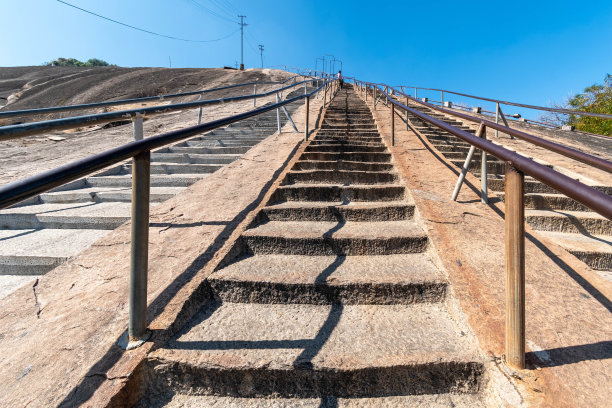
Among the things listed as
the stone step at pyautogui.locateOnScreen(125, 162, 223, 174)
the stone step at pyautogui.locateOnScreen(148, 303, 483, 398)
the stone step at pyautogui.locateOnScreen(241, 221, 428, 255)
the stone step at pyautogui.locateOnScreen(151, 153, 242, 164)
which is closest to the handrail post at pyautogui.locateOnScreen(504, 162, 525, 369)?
the stone step at pyautogui.locateOnScreen(148, 303, 483, 398)

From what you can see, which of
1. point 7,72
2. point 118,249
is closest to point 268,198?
point 118,249

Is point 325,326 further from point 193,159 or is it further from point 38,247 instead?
point 193,159

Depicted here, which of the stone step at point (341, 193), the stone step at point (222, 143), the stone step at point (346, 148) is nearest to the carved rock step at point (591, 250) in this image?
the stone step at point (341, 193)

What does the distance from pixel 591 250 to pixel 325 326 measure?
2.16 meters

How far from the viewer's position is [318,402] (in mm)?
1340

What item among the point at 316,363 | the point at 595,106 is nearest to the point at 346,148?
the point at 316,363

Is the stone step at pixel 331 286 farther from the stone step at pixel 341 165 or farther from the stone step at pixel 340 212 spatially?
the stone step at pixel 341 165

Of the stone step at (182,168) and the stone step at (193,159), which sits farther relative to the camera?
the stone step at (193,159)

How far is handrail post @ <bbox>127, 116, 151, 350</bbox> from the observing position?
138 centimetres

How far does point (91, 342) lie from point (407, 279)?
171 cm

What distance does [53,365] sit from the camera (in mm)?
1302

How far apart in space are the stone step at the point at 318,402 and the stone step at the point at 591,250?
5.44 feet

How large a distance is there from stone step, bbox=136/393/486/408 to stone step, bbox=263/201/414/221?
5.13 ft

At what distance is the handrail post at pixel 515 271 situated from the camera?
1.22 meters
